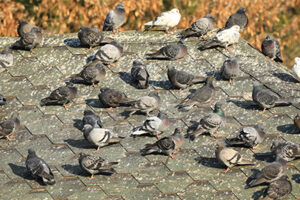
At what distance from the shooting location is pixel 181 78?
1105 cm

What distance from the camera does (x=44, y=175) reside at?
8984mm

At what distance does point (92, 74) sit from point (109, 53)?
2.33 ft

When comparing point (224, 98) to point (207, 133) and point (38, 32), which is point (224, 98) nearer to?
point (207, 133)

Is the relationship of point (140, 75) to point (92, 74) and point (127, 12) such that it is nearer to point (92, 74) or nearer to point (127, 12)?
point (92, 74)

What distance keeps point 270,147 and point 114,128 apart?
7.51 ft

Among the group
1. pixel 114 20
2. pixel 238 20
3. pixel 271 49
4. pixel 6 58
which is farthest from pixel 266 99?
pixel 114 20

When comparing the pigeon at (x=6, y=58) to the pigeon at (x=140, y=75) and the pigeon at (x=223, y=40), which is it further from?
the pigeon at (x=223, y=40)

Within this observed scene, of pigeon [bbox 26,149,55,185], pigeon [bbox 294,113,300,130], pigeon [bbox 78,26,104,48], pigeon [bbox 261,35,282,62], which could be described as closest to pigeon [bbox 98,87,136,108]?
pigeon [bbox 78,26,104,48]

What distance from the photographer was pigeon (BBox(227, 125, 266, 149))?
374 inches

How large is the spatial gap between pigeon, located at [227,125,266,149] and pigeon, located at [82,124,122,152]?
164 centimetres

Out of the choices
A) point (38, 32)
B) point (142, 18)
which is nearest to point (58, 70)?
point (38, 32)

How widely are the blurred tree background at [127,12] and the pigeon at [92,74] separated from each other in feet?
25.2

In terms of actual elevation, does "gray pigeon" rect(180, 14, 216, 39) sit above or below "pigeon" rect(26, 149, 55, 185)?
above

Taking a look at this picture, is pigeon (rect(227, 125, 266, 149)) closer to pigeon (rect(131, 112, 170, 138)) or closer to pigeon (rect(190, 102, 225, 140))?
pigeon (rect(190, 102, 225, 140))
